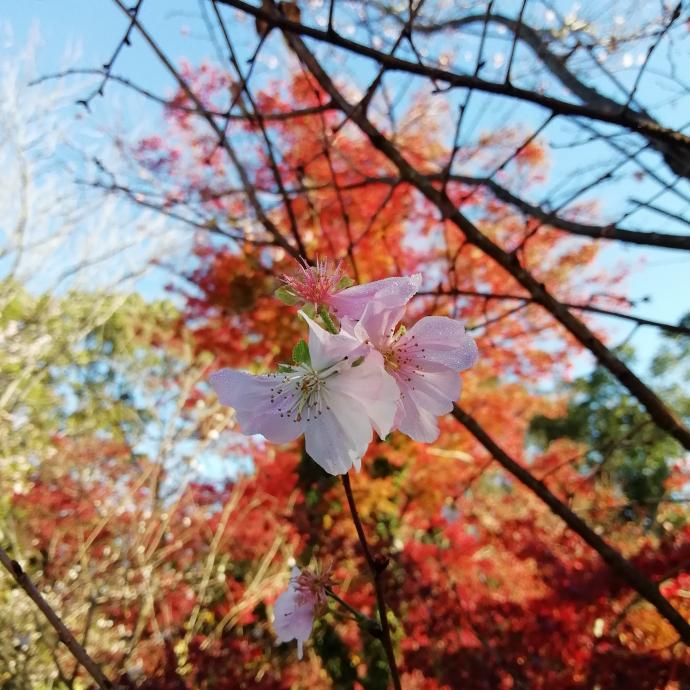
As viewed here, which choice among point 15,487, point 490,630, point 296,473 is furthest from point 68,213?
point 490,630

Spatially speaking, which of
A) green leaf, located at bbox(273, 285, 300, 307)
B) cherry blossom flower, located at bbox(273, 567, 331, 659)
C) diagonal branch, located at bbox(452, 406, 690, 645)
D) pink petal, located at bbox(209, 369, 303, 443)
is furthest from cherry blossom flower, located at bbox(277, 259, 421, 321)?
diagonal branch, located at bbox(452, 406, 690, 645)

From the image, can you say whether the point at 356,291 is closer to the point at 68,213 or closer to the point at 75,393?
the point at 68,213

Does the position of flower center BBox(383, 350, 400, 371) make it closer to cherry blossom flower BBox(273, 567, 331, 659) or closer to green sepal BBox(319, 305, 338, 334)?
green sepal BBox(319, 305, 338, 334)

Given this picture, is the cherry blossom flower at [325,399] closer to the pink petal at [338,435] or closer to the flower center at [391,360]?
the pink petal at [338,435]

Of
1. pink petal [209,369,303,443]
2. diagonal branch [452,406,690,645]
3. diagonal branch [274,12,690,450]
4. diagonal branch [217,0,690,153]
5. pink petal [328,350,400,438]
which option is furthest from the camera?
diagonal branch [274,12,690,450]

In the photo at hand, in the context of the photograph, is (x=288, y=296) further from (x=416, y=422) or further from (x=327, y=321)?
(x=416, y=422)

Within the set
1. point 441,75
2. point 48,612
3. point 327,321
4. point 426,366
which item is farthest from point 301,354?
point 441,75

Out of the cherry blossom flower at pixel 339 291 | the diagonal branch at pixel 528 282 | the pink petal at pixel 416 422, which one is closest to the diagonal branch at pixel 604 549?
the diagonal branch at pixel 528 282

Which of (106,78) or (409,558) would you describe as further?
(409,558)
